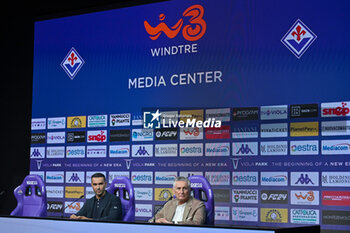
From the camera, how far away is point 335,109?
16.6 feet

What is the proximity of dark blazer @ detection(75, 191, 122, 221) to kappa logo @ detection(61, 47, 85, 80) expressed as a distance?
192 cm

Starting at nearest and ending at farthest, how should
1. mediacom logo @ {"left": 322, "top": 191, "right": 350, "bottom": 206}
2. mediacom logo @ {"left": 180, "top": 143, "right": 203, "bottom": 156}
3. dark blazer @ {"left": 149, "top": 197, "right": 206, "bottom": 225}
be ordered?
1. dark blazer @ {"left": 149, "top": 197, "right": 206, "bottom": 225}
2. mediacom logo @ {"left": 322, "top": 191, "right": 350, "bottom": 206}
3. mediacom logo @ {"left": 180, "top": 143, "right": 203, "bottom": 156}

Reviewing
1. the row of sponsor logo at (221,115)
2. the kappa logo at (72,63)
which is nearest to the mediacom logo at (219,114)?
the row of sponsor logo at (221,115)

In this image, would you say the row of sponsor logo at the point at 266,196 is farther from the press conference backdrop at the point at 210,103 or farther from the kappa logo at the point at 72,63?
the kappa logo at the point at 72,63

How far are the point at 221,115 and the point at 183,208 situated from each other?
1.30 m

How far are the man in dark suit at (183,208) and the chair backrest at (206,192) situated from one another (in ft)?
0.36

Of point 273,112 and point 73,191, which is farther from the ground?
point 273,112

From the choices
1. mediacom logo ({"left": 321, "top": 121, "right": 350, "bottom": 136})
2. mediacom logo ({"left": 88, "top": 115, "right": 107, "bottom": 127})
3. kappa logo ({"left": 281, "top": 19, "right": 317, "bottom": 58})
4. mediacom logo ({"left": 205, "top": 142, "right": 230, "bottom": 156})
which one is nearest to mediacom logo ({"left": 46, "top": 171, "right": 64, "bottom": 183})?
mediacom logo ({"left": 88, "top": 115, "right": 107, "bottom": 127})

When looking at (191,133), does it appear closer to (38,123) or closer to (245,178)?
(245,178)

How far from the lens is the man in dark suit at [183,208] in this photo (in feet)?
15.0

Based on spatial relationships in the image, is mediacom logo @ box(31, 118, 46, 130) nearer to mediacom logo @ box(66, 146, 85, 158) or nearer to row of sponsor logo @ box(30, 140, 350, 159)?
row of sponsor logo @ box(30, 140, 350, 159)

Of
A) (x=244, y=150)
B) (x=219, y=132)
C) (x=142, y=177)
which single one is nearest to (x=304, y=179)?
(x=244, y=150)

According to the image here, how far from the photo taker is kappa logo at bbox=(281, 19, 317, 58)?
5.30 metres

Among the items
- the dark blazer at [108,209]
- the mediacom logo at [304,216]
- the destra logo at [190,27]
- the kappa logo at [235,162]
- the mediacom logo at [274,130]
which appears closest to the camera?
the mediacom logo at [304,216]
